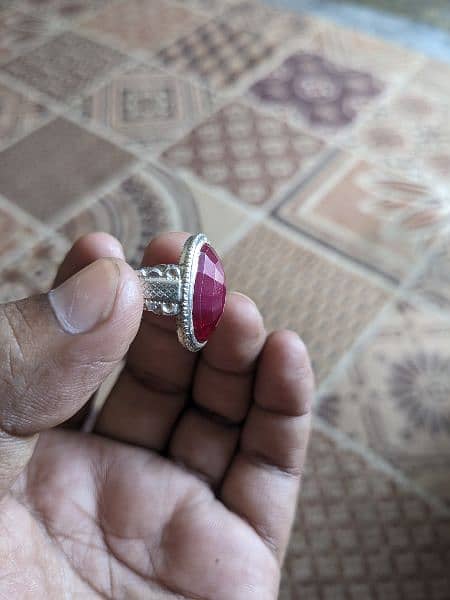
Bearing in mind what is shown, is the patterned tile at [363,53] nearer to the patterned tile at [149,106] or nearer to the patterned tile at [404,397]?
the patterned tile at [149,106]

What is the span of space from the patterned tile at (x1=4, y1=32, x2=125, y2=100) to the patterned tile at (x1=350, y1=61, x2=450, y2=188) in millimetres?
536

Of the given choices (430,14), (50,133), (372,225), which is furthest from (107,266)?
(430,14)

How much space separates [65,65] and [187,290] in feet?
3.17

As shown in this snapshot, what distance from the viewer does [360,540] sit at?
669 millimetres

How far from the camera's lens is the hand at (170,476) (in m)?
0.53

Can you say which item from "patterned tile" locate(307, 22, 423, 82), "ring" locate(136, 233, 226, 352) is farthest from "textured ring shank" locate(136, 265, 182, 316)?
"patterned tile" locate(307, 22, 423, 82)

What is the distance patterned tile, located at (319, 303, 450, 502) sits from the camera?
727 mm

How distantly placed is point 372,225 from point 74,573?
2.16ft

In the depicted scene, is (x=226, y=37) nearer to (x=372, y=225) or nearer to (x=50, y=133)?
(x=50, y=133)

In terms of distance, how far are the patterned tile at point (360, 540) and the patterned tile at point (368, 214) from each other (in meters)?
0.32

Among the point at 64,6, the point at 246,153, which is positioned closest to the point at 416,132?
the point at 246,153

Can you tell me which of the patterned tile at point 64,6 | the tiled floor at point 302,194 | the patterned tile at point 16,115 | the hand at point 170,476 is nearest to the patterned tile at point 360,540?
the tiled floor at point 302,194

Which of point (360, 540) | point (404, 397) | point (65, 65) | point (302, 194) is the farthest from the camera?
point (65, 65)

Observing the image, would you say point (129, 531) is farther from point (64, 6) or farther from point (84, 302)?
point (64, 6)
